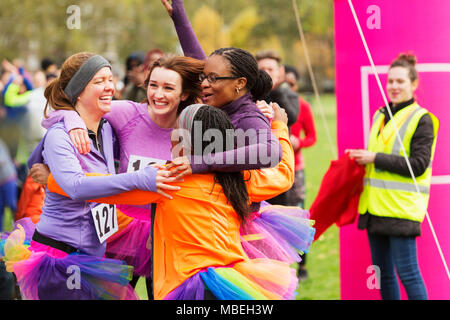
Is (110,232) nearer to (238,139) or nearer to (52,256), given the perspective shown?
(52,256)

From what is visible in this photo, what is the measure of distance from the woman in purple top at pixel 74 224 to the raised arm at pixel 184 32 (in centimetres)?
69

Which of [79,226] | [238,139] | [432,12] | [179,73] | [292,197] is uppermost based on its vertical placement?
[432,12]

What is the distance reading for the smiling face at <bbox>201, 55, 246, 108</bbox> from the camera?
3.09m

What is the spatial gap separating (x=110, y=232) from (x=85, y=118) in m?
0.61

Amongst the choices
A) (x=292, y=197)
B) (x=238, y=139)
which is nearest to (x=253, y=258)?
(x=238, y=139)

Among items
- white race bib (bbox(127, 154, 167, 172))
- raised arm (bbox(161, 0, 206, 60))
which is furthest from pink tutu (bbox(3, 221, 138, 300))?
raised arm (bbox(161, 0, 206, 60))

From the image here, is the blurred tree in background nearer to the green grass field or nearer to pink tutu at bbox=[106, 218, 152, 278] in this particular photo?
the green grass field

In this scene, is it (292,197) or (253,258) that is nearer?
(253,258)

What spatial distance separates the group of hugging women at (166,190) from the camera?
8.94ft

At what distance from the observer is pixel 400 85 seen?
14.3 ft

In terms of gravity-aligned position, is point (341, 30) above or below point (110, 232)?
above

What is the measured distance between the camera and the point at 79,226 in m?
3.23
